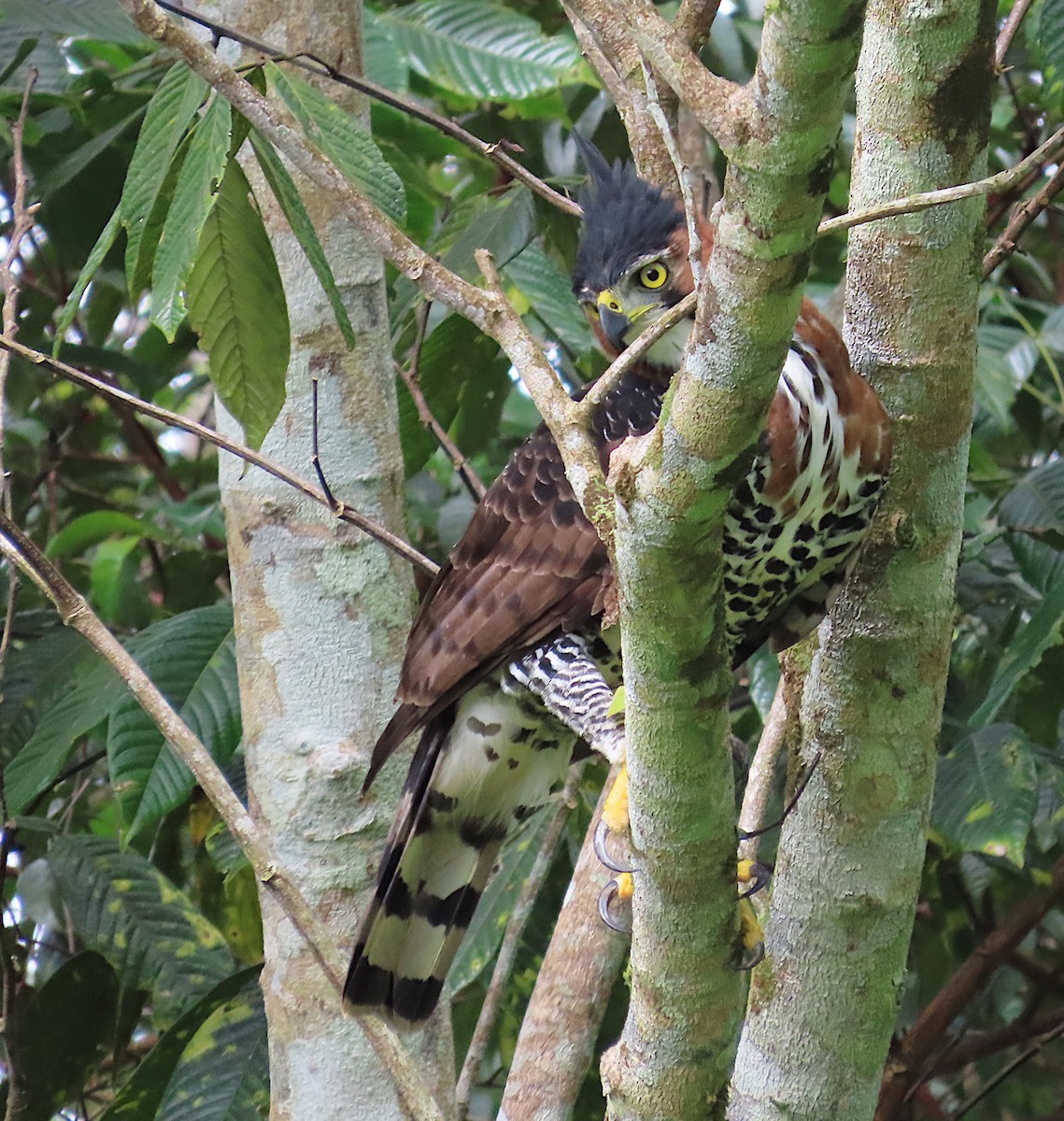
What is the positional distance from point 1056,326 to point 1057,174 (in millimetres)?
1266

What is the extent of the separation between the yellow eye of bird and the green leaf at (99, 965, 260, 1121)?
126 centimetres

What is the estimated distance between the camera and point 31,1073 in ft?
7.98

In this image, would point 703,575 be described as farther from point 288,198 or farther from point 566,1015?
point 566,1015

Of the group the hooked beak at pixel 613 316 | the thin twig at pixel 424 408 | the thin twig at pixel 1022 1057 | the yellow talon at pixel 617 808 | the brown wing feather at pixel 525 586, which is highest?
the hooked beak at pixel 613 316

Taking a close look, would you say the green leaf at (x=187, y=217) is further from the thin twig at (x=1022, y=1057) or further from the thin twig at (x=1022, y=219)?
the thin twig at (x=1022, y=1057)

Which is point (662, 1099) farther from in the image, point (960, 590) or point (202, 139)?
point (960, 590)

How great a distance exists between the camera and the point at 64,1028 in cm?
247

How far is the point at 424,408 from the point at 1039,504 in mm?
1133

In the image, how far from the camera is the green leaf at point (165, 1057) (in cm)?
222

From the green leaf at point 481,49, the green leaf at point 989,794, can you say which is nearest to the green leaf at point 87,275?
the green leaf at point 481,49

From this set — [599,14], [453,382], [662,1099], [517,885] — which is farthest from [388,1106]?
[599,14]

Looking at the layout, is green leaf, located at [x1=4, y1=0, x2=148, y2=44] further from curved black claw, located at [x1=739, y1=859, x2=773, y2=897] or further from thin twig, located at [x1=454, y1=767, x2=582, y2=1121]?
curved black claw, located at [x1=739, y1=859, x2=773, y2=897]

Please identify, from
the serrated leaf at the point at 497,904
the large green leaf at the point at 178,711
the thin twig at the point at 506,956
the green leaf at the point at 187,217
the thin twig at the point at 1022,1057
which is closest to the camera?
the green leaf at the point at 187,217

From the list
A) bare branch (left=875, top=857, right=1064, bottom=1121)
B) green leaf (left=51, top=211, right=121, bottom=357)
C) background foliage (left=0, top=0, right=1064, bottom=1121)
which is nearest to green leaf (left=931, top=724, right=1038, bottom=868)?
background foliage (left=0, top=0, right=1064, bottom=1121)
